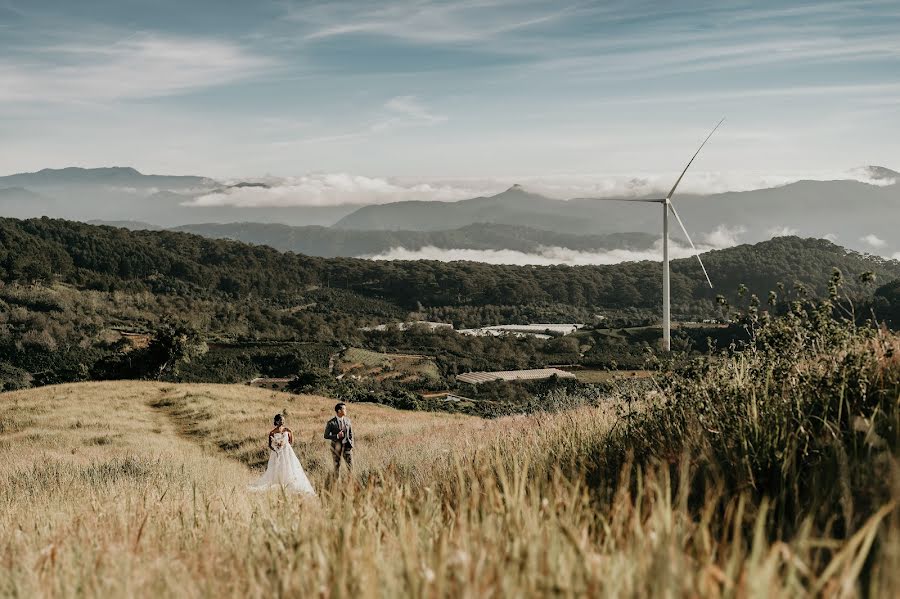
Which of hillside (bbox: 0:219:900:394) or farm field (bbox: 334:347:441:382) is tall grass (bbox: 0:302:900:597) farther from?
farm field (bbox: 334:347:441:382)

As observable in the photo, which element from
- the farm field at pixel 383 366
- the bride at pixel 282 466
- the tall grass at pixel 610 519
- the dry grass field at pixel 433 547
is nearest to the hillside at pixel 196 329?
the farm field at pixel 383 366

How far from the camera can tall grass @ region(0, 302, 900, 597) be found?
9.51ft

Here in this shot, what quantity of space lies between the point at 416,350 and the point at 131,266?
91962mm

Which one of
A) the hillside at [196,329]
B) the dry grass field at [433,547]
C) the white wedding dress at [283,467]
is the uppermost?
the dry grass field at [433,547]

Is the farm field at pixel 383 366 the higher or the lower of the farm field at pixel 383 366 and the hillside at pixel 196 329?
the lower

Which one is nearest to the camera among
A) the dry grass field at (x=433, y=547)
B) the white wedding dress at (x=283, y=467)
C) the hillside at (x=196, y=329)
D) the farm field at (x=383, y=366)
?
the dry grass field at (x=433, y=547)

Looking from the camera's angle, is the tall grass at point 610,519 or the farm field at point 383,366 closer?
the tall grass at point 610,519

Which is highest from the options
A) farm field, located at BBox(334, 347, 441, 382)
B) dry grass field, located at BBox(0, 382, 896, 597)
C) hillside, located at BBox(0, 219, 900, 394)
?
dry grass field, located at BBox(0, 382, 896, 597)

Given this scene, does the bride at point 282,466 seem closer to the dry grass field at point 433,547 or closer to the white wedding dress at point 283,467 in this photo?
the white wedding dress at point 283,467

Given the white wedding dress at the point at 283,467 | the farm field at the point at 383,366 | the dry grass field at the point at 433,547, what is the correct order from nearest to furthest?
the dry grass field at the point at 433,547 < the white wedding dress at the point at 283,467 < the farm field at the point at 383,366

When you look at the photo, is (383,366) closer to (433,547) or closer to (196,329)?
(196,329)

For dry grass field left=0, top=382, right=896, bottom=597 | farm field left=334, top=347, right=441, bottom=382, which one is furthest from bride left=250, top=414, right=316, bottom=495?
farm field left=334, top=347, right=441, bottom=382

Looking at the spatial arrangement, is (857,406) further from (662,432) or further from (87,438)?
(87,438)

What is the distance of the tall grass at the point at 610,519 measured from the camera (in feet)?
9.51
